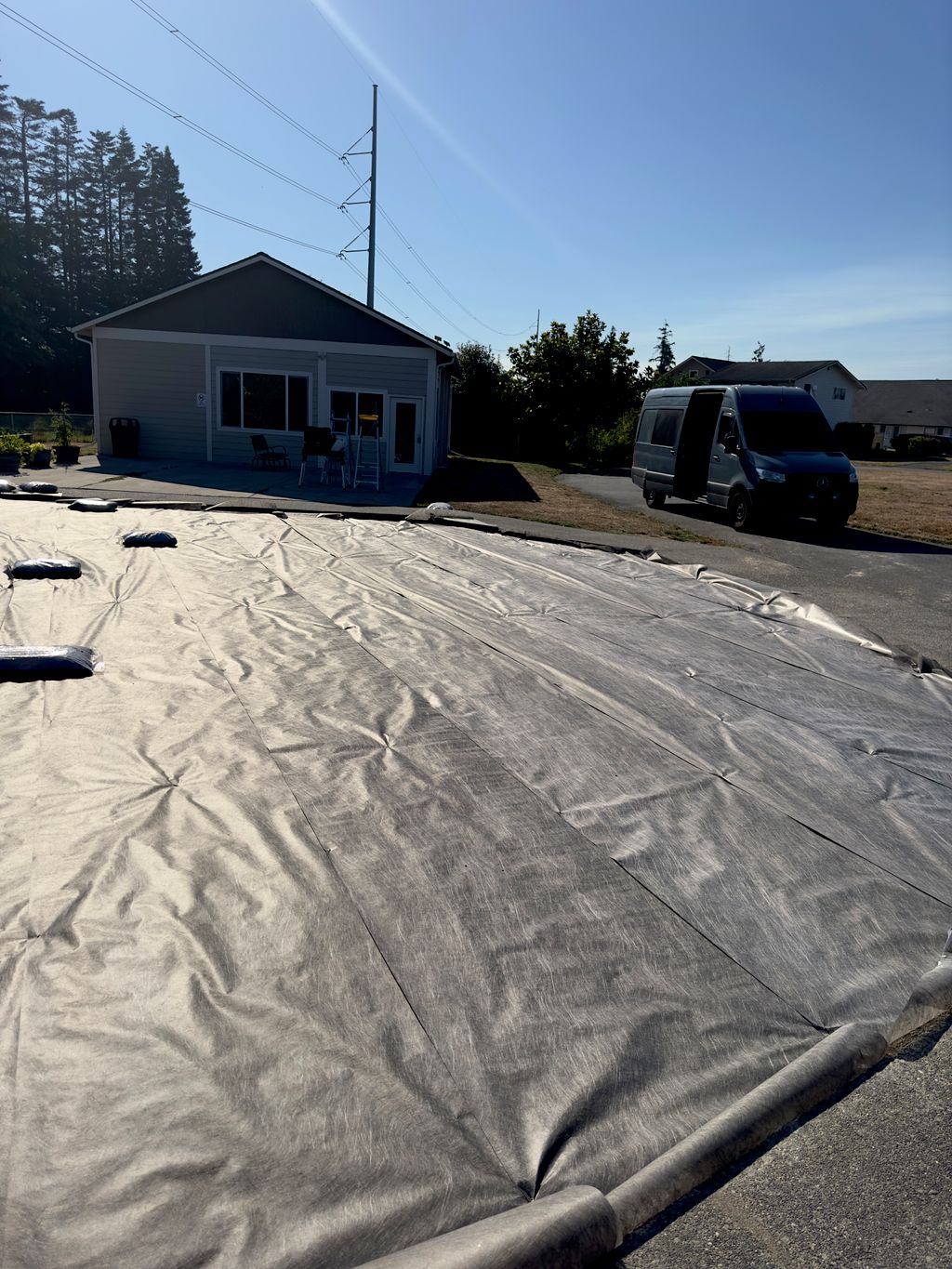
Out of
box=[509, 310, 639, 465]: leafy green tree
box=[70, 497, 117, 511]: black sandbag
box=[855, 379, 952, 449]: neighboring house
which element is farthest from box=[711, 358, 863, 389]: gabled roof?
box=[70, 497, 117, 511]: black sandbag

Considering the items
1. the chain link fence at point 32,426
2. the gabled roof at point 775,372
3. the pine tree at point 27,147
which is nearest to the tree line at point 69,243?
the pine tree at point 27,147

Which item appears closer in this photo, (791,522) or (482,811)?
(482,811)

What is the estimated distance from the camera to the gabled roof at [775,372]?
49375 millimetres

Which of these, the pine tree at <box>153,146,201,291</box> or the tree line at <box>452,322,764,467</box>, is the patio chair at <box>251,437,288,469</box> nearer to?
the tree line at <box>452,322,764,467</box>

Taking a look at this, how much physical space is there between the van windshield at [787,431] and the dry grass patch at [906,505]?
74.2 inches

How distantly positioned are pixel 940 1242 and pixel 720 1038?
53 cm

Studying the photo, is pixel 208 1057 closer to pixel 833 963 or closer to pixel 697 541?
pixel 833 963

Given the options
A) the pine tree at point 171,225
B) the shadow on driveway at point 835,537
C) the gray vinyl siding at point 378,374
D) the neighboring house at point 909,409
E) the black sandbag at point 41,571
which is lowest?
the shadow on driveway at point 835,537

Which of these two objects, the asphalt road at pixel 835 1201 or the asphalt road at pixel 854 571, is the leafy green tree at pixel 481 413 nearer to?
the asphalt road at pixel 854 571

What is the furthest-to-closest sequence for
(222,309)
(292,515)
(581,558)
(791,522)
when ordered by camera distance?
1. (222,309)
2. (791,522)
3. (292,515)
4. (581,558)

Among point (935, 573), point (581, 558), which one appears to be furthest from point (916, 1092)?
point (935, 573)

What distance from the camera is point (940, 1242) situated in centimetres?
157

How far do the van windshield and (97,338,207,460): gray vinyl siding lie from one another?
1166 cm

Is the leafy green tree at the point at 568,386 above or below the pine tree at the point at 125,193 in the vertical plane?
below
